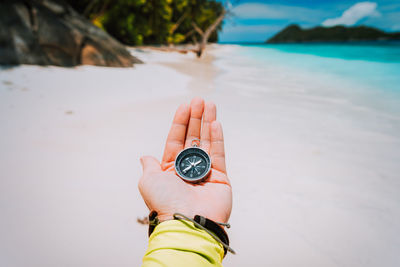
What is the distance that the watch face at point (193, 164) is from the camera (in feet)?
6.87

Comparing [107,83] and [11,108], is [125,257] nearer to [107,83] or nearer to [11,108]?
[11,108]

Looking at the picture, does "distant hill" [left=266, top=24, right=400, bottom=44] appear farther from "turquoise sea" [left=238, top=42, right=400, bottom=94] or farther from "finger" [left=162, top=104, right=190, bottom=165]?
"finger" [left=162, top=104, right=190, bottom=165]

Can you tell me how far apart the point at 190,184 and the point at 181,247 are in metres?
0.88

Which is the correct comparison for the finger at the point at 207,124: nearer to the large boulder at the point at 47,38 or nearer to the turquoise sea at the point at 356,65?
the large boulder at the point at 47,38

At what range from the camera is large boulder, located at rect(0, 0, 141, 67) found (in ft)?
22.5

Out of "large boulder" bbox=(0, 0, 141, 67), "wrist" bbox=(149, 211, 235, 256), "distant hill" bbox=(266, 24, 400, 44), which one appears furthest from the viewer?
"distant hill" bbox=(266, 24, 400, 44)

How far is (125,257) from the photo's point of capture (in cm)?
193

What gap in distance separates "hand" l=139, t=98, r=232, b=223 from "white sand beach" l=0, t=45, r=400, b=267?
2.06 feet

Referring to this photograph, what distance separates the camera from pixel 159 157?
3.38m

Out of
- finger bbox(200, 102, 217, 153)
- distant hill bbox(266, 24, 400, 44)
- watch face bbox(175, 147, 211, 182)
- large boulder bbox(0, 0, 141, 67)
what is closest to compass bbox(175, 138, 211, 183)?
watch face bbox(175, 147, 211, 182)

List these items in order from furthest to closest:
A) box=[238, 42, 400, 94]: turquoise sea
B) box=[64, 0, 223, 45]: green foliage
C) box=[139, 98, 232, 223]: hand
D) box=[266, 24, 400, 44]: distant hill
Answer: box=[266, 24, 400, 44]: distant hill < box=[64, 0, 223, 45]: green foliage < box=[238, 42, 400, 94]: turquoise sea < box=[139, 98, 232, 223]: hand

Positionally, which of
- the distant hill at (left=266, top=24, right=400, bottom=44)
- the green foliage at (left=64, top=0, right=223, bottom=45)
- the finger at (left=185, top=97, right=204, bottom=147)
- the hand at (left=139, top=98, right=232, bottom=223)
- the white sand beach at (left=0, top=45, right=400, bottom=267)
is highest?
the distant hill at (left=266, top=24, right=400, bottom=44)

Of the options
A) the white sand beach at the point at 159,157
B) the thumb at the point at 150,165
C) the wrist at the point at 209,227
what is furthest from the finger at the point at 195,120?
the wrist at the point at 209,227

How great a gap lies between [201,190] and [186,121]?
0.92 metres
